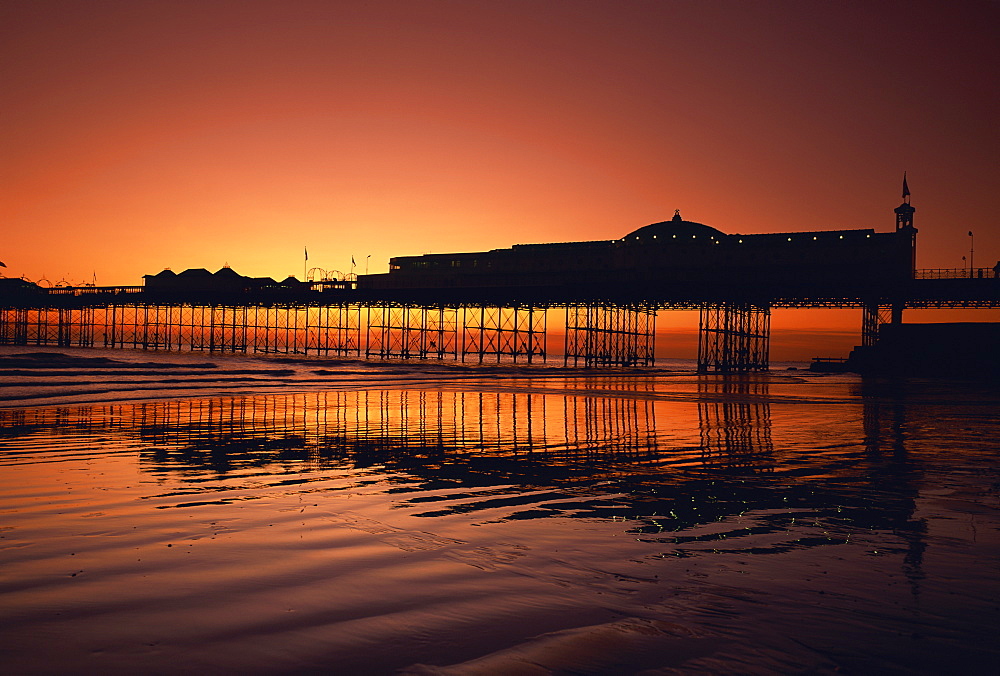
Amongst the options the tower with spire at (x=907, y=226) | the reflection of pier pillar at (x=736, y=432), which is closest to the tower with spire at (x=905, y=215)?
the tower with spire at (x=907, y=226)

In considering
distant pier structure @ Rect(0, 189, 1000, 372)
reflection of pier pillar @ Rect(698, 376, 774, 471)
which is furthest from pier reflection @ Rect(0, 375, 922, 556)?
Answer: distant pier structure @ Rect(0, 189, 1000, 372)

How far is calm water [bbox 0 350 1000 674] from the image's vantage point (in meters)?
3.75

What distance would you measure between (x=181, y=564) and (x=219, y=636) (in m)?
1.65

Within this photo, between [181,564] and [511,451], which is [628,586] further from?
[511,451]

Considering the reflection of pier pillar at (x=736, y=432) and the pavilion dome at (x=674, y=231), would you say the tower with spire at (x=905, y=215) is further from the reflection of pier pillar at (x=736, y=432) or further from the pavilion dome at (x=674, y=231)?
the reflection of pier pillar at (x=736, y=432)

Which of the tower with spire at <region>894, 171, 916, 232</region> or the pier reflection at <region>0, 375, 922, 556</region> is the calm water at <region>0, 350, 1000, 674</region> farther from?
the tower with spire at <region>894, 171, 916, 232</region>

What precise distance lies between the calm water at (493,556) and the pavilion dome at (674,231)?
2455 inches

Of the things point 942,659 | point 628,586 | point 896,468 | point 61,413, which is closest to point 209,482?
point 628,586

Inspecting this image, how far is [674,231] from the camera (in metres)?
78.1

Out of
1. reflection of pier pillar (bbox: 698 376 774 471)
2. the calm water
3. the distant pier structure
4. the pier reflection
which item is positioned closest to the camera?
the calm water

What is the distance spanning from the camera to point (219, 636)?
3912 mm

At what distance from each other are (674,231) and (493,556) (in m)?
75.8

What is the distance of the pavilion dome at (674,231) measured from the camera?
74.1m

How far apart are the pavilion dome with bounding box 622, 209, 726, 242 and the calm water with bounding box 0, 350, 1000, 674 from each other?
2455 inches
